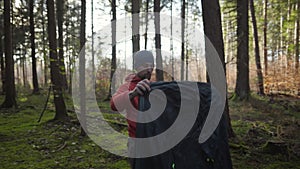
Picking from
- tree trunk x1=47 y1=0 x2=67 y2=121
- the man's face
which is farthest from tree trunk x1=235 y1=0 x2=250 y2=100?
the man's face

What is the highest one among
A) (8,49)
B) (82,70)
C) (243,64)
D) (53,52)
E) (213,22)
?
(8,49)

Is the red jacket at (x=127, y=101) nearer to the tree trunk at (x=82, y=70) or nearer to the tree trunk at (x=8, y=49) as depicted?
the tree trunk at (x=82, y=70)

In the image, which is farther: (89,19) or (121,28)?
(121,28)

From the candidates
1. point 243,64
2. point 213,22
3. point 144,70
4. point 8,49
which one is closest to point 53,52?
point 8,49

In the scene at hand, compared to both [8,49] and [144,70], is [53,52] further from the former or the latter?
[144,70]

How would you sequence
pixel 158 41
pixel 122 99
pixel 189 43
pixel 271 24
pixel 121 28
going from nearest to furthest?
pixel 122 99 → pixel 158 41 → pixel 121 28 → pixel 189 43 → pixel 271 24

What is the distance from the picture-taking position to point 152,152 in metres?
1.81

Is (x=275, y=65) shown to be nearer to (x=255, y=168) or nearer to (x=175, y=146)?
(x=255, y=168)

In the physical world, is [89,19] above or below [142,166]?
above

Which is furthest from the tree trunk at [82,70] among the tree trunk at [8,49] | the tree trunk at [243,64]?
the tree trunk at [243,64]

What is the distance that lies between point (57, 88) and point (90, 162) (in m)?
3.52

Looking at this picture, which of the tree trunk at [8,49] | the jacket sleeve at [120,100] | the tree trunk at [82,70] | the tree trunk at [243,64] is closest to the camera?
the jacket sleeve at [120,100]

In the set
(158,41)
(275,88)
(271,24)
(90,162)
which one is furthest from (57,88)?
(271,24)

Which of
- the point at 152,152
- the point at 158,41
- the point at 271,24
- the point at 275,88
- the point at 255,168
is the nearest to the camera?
the point at 152,152
